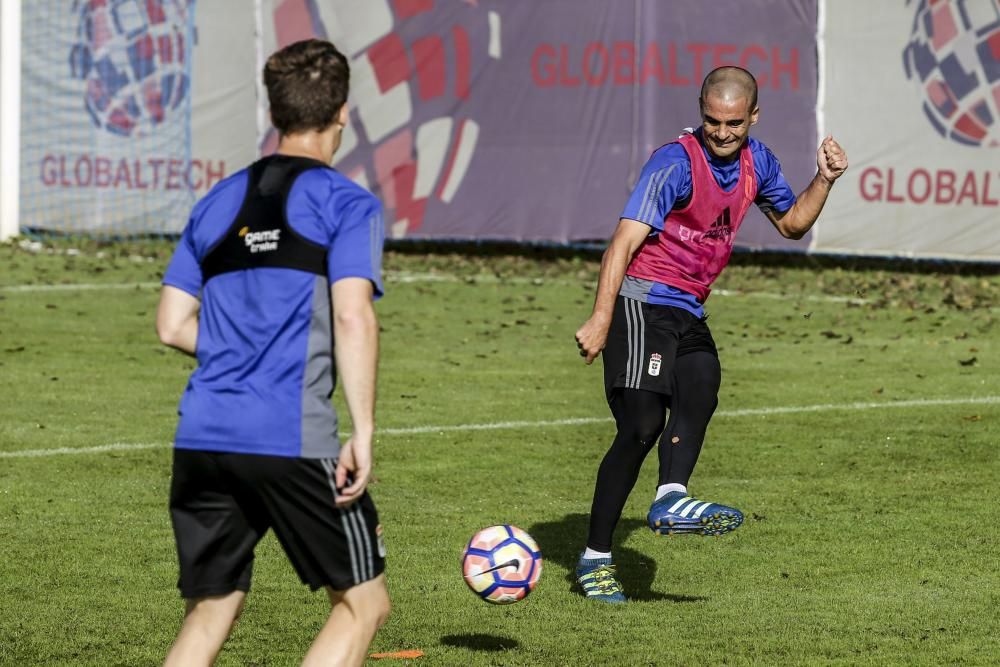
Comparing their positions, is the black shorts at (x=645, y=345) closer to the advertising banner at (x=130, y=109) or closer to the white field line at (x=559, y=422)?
the white field line at (x=559, y=422)

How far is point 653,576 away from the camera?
308 inches

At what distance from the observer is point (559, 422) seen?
1188cm

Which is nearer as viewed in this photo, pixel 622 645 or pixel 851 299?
pixel 622 645

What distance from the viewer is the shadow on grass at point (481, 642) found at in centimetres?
661

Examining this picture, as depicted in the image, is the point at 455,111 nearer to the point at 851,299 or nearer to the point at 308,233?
the point at 851,299

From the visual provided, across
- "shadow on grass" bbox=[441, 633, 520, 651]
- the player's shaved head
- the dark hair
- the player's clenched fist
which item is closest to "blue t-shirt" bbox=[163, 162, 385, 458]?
the dark hair

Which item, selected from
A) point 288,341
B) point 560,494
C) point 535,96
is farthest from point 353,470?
point 535,96

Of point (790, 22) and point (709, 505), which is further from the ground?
point (790, 22)

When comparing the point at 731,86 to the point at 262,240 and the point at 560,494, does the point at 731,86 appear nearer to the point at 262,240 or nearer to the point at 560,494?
the point at 560,494

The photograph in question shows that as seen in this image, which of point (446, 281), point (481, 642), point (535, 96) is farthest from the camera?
point (535, 96)

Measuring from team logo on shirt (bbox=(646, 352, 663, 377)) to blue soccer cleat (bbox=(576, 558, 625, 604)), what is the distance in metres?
0.83

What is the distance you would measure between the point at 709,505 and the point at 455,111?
55.0 ft

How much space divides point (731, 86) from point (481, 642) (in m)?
2.59

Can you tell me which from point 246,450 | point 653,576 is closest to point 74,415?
point 653,576
